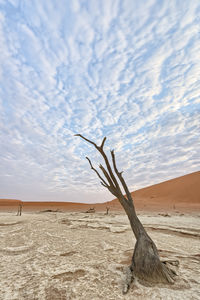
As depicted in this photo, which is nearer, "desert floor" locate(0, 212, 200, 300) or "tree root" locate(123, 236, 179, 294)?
"desert floor" locate(0, 212, 200, 300)

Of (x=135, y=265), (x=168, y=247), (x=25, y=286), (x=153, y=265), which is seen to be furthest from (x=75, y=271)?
(x=168, y=247)

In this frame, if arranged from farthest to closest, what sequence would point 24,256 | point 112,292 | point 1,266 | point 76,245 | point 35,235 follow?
point 35,235 < point 76,245 < point 24,256 < point 1,266 < point 112,292

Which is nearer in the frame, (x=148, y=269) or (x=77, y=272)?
(x=148, y=269)

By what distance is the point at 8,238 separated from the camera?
511 cm

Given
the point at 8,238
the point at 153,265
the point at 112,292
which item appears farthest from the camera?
the point at 8,238

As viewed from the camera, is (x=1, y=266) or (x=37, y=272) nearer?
(x=37, y=272)

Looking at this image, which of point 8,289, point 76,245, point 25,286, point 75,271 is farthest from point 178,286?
point 76,245

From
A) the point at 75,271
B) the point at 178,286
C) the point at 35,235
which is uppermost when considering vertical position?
the point at 35,235

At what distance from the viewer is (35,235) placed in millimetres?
5473

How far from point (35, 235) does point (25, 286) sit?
346 centimetres

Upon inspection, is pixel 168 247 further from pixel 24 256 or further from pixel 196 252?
pixel 24 256

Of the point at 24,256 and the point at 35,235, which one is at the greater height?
the point at 35,235

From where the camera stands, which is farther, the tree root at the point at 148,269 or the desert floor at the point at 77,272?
the tree root at the point at 148,269

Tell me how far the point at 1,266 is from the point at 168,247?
12.9 ft
